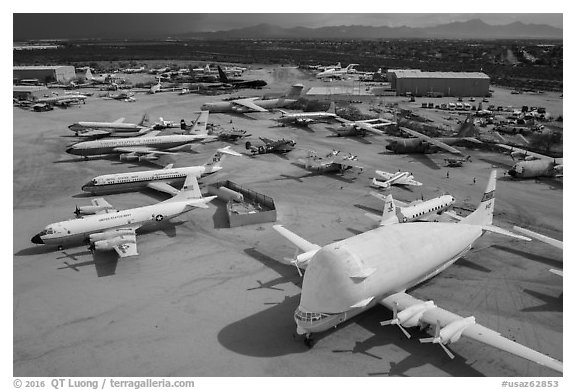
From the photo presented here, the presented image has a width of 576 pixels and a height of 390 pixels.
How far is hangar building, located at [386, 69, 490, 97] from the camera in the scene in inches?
5635

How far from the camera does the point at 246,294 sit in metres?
38.4

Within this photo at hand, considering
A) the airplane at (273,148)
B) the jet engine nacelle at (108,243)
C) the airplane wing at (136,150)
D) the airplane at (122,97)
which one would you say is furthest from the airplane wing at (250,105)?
the jet engine nacelle at (108,243)

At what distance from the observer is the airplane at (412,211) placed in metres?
45.7

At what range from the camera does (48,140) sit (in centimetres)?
9294

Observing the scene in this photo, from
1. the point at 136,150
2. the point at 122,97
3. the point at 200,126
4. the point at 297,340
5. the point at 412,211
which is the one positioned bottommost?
the point at 297,340

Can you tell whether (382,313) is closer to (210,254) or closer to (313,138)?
(210,254)

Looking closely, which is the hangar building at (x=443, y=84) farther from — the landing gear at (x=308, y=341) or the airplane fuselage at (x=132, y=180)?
the landing gear at (x=308, y=341)

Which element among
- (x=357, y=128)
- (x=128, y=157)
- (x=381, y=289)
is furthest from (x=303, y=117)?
(x=381, y=289)

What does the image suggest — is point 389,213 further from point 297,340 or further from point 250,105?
point 250,105

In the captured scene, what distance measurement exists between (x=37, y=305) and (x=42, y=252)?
34.6ft

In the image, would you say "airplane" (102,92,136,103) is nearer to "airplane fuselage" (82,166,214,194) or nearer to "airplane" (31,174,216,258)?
"airplane fuselage" (82,166,214,194)

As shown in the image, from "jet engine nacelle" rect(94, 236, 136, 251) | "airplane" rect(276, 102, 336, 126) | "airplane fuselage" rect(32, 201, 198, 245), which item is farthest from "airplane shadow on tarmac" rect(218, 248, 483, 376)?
"airplane" rect(276, 102, 336, 126)

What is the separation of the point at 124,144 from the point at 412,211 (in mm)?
53754

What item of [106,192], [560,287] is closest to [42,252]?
[106,192]
